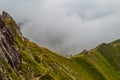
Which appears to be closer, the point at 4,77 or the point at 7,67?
the point at 4,77

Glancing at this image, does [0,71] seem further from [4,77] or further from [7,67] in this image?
[7,67]

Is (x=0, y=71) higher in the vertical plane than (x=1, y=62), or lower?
lower

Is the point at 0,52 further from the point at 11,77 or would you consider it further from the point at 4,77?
the point at 4,77

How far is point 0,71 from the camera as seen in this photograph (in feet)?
547

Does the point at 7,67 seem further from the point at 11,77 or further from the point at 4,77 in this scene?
the point at 4,77

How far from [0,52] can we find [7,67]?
8554mm

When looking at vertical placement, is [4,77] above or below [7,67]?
below

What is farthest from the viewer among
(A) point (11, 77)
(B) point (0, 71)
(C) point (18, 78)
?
(C) point (18, 78)

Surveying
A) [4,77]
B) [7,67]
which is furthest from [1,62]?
[4,77]

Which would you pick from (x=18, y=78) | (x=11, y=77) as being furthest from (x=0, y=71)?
(x=18, y=78)

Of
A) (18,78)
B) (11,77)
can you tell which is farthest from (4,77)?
(18,78)

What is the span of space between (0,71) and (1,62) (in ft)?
91.8

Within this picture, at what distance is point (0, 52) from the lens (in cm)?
19750

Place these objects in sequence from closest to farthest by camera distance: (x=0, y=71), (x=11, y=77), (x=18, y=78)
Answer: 1. (x=0, y=71)
2. (x=11, y=77)
3. (x=18, y=78)
